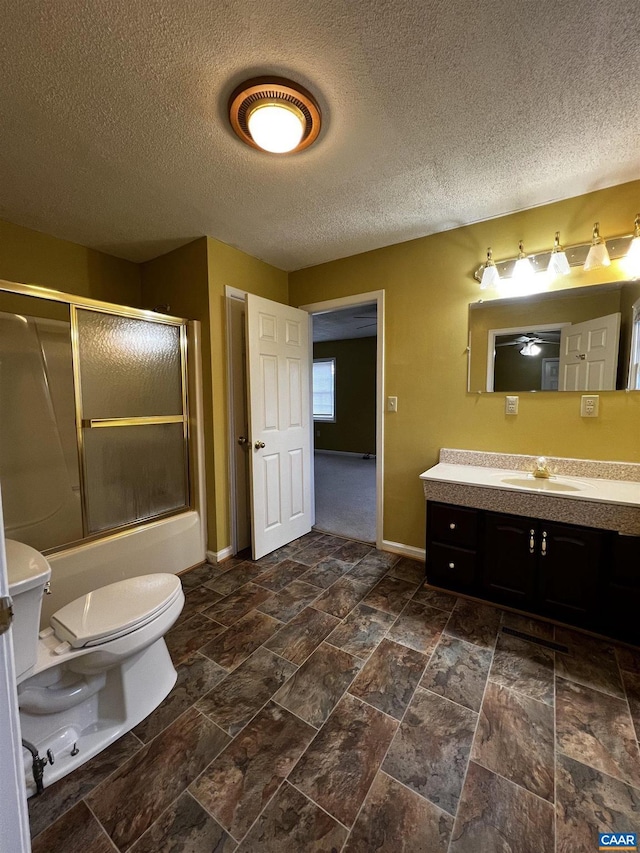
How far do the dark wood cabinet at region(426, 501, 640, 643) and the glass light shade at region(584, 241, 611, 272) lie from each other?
1424mm

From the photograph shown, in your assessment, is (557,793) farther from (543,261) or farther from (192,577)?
(543,261)

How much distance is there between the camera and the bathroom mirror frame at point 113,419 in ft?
6.11

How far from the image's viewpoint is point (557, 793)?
1.08 meters

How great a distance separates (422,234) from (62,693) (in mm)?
3080

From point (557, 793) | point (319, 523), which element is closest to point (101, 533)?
point (319, 523)

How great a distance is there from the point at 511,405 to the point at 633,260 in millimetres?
955

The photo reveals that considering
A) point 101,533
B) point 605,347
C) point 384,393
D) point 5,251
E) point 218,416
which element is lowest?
point 101,533

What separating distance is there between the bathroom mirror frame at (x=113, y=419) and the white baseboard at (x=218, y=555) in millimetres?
403

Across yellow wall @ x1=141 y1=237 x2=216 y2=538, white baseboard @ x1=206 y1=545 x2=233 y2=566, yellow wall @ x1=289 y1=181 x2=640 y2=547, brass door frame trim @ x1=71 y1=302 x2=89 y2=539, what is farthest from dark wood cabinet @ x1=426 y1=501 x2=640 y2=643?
brass door frame trim @ x1=71 y1=302 x2=89 y2=539

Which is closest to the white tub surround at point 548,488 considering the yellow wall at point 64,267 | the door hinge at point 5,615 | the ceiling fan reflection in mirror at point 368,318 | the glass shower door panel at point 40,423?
the door hinge at point 5,615

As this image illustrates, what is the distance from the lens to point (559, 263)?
196 centimetres

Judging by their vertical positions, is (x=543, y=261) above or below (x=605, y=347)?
above

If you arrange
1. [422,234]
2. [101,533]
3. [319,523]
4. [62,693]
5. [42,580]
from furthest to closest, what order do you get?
1. [319,523]
2. [422,234]
3. [101,533]
4. [62,693]
5. [42,580]

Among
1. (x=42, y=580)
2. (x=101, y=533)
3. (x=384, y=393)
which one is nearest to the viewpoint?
(x=42, y=580)
